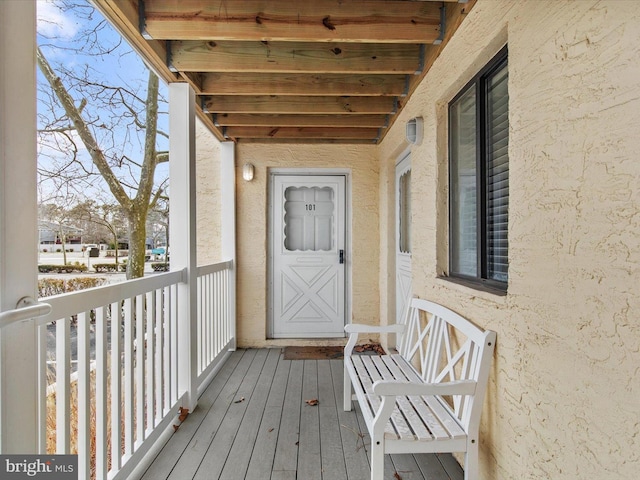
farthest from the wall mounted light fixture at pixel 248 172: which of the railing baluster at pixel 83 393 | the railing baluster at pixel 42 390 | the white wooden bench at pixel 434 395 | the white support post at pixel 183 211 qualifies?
the railing baluster at pixel 42 390

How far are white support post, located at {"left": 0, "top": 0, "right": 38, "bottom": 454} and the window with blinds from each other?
1.86 meters

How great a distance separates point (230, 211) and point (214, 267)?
82cm

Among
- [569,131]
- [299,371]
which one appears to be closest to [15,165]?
[569,131]

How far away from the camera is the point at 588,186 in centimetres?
100

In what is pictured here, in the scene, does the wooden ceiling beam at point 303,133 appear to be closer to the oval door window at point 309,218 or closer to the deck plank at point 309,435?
the oval door window at point 309,218

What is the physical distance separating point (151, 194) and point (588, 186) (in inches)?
89.6

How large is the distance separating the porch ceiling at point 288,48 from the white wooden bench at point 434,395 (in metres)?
1.64

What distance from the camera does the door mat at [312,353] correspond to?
356 cm

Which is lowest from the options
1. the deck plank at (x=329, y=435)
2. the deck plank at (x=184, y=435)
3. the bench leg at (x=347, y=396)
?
the deck plank at (x=329, y=435)

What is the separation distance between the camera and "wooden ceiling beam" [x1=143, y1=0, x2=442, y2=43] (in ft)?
6.04

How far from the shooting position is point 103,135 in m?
1.62

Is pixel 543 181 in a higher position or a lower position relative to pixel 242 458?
higher

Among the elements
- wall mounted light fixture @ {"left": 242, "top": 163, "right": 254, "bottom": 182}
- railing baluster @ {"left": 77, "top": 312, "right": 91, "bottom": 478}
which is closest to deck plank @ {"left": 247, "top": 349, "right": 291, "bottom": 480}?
railing baluster @ {"left": 77, "top": 312, "right": 91, "bottom": 478}

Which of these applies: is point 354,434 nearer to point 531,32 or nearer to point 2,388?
point 2,388
